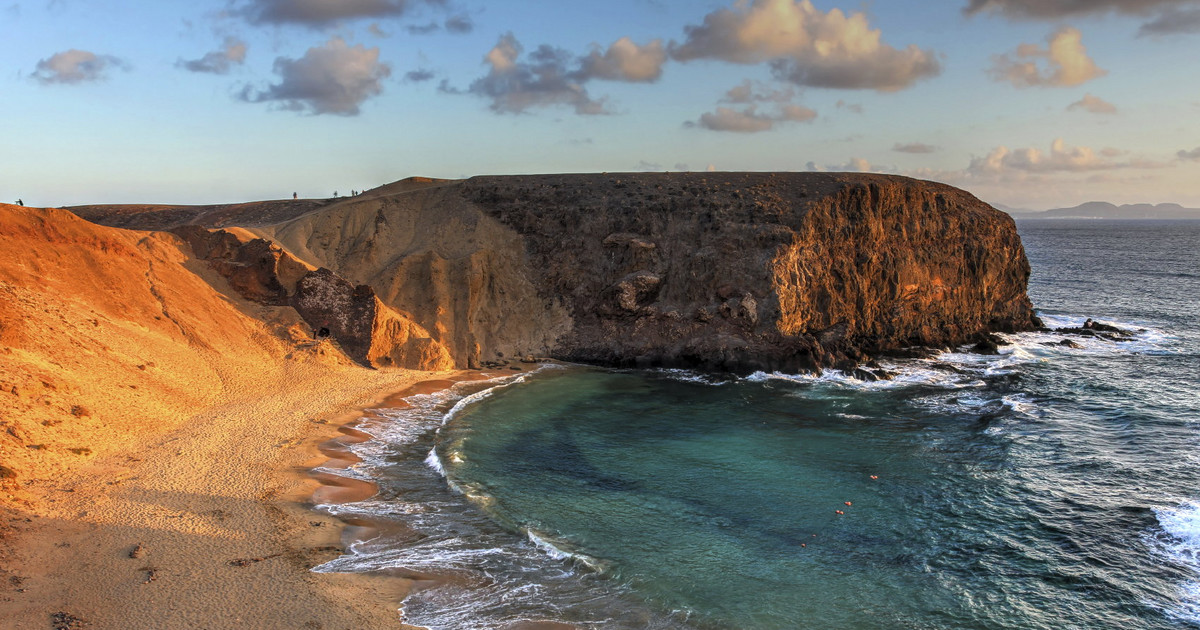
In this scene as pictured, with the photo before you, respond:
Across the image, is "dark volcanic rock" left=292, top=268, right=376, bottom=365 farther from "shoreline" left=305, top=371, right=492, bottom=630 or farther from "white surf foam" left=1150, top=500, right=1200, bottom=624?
"white surf foam" left=1150, top=500, right=1200, bottom=624

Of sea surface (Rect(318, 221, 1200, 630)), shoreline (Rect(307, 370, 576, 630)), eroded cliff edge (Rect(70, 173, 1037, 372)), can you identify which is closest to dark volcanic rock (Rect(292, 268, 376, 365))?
shoreline (Rect(307, 370, 576, 630))

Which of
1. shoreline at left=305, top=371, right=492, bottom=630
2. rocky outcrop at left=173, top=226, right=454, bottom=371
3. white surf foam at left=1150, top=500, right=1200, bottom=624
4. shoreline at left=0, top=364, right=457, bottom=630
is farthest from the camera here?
rocky outcrop at left=173, top=226, right=454, bottom=371

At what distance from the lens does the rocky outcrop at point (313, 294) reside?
37.3m

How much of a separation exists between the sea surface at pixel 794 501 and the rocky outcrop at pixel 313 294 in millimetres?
5398

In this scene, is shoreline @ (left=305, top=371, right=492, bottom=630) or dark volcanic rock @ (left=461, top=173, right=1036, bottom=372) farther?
dark volcanic rock @ (left=461, top=173, right=1036, bottom=372)

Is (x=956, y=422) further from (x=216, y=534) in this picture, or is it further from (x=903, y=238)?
(x=216, y=534)

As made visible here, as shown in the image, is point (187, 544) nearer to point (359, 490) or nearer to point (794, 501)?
point (359, 490)

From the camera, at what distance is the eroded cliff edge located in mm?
42562

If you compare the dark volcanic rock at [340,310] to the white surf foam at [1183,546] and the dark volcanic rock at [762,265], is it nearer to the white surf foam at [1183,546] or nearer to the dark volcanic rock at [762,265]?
the dark volcanic rock at [762,265]

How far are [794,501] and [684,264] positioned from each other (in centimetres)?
2410

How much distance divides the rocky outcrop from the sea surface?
17.7ft

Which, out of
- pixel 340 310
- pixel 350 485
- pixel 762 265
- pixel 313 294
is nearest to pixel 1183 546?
pixel 350 485

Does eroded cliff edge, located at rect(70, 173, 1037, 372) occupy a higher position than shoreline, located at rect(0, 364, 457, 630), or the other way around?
eroded cliff edge, located at rect(70, 173, 1037, 372)

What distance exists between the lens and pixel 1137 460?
85.3 feet
